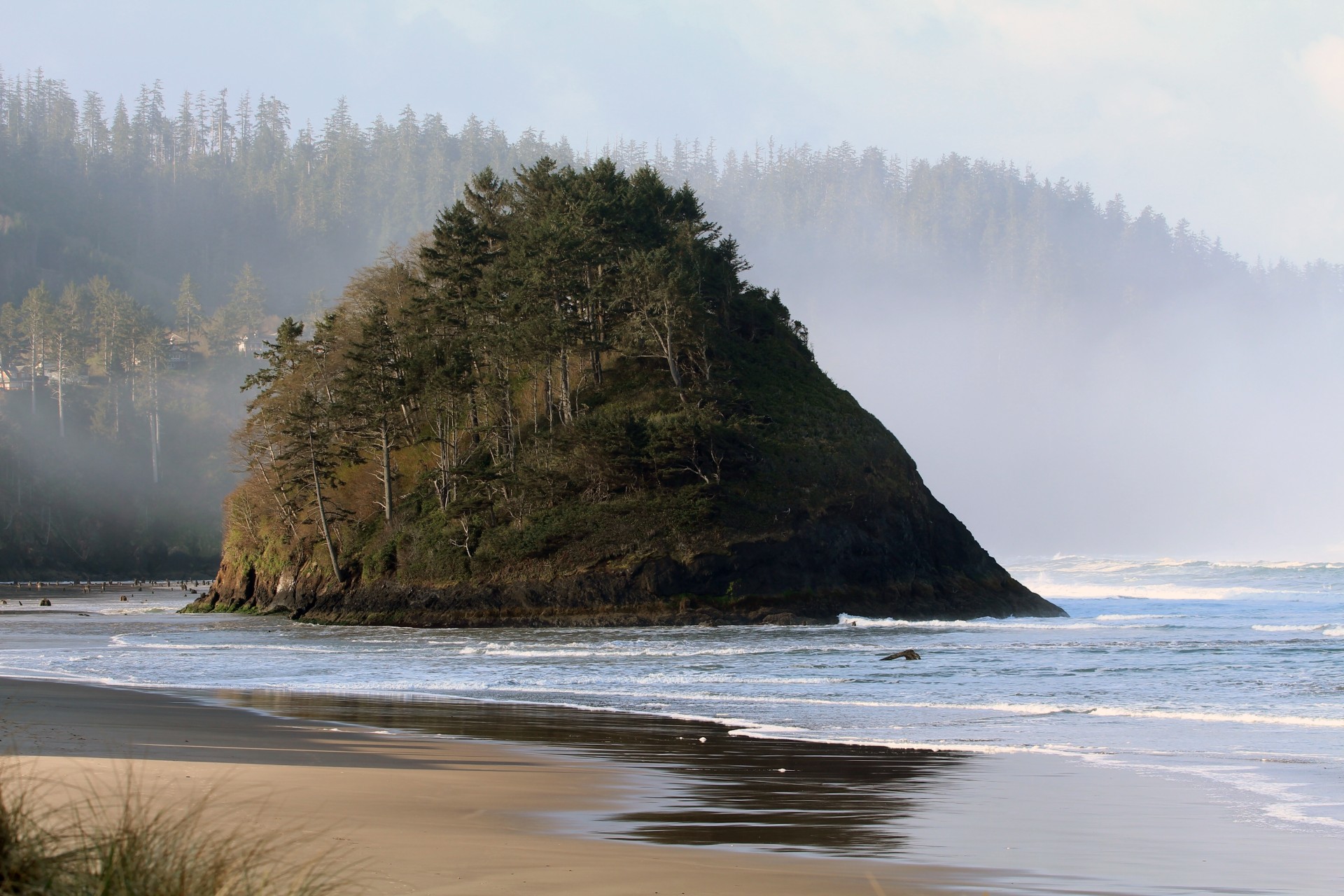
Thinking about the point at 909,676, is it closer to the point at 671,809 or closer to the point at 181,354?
the point at 671,809

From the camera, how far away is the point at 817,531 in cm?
4238

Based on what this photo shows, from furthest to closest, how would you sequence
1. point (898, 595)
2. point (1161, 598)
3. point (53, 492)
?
point (53, 492)
point (1161, 598)
point (898, 595)

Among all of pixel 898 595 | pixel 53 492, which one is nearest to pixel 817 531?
pixel 898 595

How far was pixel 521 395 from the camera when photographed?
52438 mm

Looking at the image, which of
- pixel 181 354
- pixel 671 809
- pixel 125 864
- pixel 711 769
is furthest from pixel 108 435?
pixel 125 864

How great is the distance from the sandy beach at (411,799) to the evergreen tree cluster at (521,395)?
2867cm

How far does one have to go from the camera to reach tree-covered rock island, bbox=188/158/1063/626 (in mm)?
41531

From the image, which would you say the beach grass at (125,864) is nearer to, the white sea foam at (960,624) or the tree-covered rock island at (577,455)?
the tree-covered rock island at (577,455)

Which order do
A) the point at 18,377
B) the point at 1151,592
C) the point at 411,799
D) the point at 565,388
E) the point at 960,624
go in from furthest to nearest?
the point at 18,377 → the point at 1151,592 → the point at 565,388 → the point at 960,624 → the point at 411,799

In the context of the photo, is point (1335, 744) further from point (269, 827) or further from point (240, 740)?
point (240, 740)

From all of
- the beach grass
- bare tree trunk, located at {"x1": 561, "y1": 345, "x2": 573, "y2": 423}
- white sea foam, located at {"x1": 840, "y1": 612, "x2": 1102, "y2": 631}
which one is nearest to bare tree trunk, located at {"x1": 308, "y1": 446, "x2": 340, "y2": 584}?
bare tree trunk, located at {"x1": 561, "y1": 345, "x2": 573, "y2": 423}

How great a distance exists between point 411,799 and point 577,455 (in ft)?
116

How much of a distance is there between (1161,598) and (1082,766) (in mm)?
63003

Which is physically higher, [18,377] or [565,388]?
[18,377]
